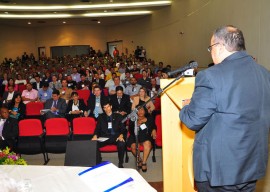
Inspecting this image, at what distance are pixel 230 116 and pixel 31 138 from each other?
4457 mm

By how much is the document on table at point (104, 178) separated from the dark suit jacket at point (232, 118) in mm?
518

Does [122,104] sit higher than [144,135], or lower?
higher

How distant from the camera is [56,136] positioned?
527cm

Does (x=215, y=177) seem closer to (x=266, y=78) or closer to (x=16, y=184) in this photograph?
(x=266, y=78)

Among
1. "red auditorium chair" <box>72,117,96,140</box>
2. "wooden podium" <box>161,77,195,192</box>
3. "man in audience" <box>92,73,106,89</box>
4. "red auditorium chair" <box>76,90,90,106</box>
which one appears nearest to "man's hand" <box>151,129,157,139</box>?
"red auditorium chair" <box>72,117,96,140</box>

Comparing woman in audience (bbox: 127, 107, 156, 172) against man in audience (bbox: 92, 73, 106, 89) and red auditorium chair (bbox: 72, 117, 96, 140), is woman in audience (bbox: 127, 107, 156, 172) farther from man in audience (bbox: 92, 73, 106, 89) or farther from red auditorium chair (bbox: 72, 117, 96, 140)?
man in audience (bbox: 92, 73, 106, 89)

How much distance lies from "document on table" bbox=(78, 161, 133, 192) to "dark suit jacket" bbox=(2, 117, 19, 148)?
3.88 m

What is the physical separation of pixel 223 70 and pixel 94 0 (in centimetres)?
1169

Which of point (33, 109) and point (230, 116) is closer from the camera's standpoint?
point (230, 116)

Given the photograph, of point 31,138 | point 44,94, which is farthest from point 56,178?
point 44,94

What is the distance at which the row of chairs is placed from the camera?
5152mm

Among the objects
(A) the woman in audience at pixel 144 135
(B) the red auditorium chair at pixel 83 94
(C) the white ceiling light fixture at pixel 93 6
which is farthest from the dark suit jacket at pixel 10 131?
(C) the white ceiling light fixture at pixel 93 6

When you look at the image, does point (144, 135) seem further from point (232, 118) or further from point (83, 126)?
point (232, 118)

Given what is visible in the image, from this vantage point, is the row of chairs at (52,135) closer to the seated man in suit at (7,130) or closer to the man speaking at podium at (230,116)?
the seated man in suit at (7,130)
